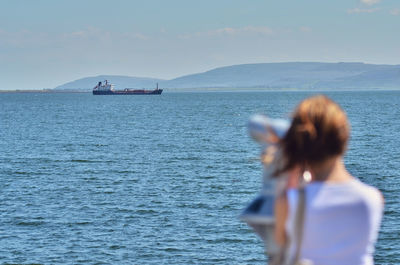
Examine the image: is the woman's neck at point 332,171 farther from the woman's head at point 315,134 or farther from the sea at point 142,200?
the sea at point 142,200

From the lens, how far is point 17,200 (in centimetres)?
2958

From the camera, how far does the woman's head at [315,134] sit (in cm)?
231

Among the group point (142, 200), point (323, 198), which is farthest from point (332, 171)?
point (142, 200)

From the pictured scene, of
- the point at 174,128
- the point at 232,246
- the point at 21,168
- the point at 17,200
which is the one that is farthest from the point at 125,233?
the point at 174,128

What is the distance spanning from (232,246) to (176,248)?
1.87 m

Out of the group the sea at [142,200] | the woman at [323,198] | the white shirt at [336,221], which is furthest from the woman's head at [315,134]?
the sea at [142,200]

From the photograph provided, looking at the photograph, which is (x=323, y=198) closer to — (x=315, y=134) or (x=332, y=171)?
(x=332, y=171)

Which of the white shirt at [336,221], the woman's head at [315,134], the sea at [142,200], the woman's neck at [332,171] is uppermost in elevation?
the woman's head at [315,134]

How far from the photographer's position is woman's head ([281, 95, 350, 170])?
231 centimetres

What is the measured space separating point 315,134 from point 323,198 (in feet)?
0.76

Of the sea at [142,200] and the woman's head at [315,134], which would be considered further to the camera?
the sea at [142,200]

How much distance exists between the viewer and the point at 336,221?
235cm

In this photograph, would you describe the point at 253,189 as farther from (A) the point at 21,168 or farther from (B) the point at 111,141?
(B) the point at 111,141

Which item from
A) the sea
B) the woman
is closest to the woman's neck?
the woman
